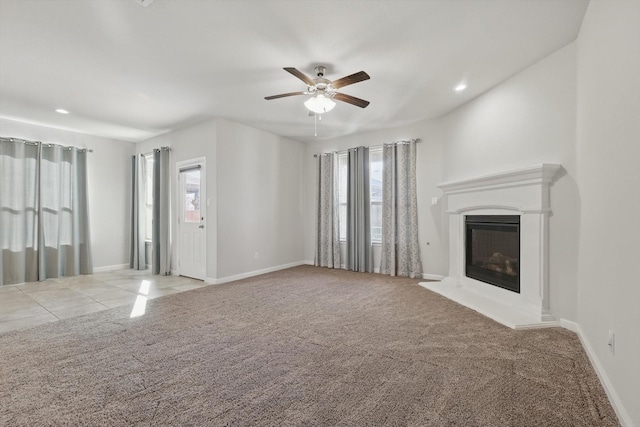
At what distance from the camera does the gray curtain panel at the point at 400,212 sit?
Answer: 5.08 metres

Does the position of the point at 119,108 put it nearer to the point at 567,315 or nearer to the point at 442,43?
the point at 442,43

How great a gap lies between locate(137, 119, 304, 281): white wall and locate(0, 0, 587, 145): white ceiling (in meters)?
0.83

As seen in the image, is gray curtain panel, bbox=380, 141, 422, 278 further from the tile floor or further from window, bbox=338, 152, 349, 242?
the tile floor

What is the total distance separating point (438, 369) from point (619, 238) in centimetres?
137

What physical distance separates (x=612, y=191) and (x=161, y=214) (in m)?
6.00

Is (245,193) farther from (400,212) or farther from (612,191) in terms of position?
(612,191)

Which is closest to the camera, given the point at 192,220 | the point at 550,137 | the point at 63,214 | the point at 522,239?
the point at 550,137

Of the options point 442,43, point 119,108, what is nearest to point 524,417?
point 442,43

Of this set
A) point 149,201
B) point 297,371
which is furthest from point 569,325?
point 149,201

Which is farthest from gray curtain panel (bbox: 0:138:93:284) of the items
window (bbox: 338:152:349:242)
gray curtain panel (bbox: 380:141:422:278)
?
gray curtain panel (bbox: 380:141:422:278)

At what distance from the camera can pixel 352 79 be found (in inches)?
108

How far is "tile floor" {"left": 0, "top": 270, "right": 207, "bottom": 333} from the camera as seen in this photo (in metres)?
3.28

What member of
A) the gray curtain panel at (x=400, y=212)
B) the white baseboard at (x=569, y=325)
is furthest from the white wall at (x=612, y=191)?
the gray curtain panel at (x=400, y=212)

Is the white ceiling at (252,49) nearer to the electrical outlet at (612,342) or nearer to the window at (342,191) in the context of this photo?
the window at (342,191)
